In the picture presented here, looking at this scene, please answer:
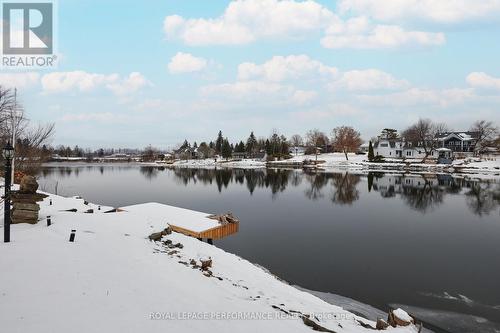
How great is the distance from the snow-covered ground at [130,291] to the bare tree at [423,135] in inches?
4012

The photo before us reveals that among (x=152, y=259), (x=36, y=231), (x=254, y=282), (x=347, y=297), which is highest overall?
(x=36, y=231)

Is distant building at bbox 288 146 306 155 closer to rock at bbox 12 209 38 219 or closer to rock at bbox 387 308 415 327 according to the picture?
rock at bbox 12 209 38 219

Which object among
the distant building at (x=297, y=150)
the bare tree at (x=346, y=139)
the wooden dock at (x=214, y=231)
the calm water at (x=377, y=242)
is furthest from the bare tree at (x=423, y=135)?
the wooden dock at (x=214, y=231)

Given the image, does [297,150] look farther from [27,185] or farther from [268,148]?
[27,185]

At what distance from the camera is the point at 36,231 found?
36.0 feet

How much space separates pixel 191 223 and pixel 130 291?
11.8 metres

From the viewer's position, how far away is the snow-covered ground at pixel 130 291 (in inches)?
222

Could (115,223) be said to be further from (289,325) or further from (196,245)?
(289,325)

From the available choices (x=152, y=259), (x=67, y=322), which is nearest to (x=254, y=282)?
(x=152, y=259)

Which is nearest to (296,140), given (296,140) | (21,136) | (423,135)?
(296,140)

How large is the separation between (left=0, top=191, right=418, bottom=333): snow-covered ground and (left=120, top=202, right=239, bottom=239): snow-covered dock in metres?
4.76

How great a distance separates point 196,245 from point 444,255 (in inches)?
537

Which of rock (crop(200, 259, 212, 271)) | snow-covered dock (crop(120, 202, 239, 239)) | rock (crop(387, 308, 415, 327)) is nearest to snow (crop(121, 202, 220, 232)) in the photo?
snow-covered dock (crop(120, 202, 239, 239))

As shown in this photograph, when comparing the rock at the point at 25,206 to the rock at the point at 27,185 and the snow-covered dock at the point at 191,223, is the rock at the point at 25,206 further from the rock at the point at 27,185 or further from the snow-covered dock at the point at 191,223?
the snow-covered dock at the point at 191,223
